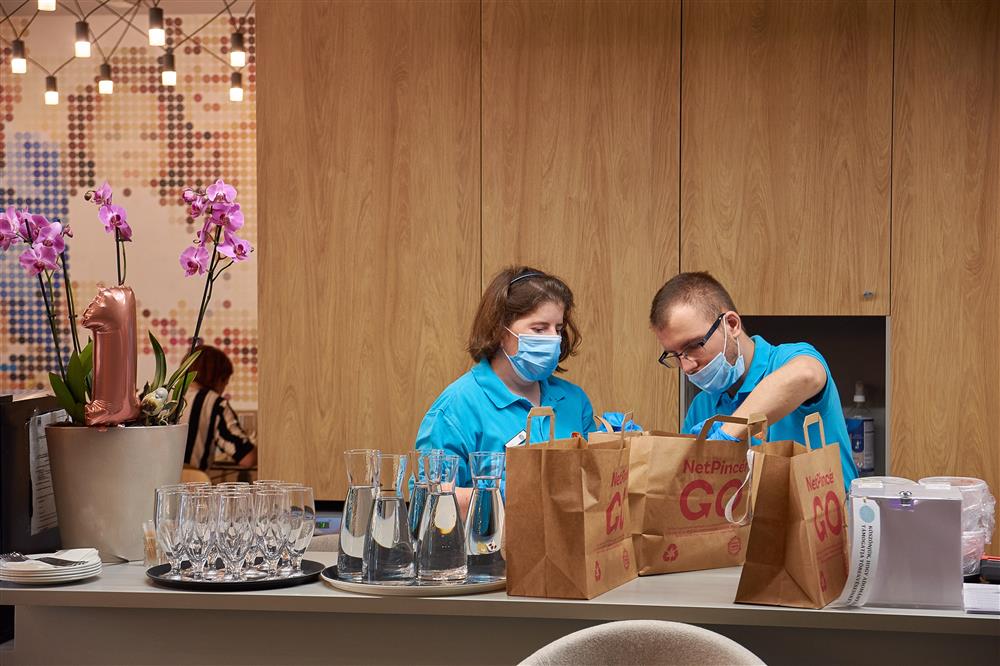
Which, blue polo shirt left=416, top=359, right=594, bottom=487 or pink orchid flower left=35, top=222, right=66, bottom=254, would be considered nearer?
pink orchid flower left=35, top=222, right=66, bottom=254

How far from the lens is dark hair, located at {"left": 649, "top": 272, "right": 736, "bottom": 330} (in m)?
2.36

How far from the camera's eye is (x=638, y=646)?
54.2 inches

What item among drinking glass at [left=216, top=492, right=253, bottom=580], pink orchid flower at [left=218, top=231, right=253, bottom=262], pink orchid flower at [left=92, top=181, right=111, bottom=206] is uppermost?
pink orchid flower at [left=92, top=181, right=111, bottom=206]

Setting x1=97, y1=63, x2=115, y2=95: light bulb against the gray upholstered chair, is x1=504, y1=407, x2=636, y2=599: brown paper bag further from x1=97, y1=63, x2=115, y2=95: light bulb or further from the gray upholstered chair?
x1=97, y1=63, x2=115, y2=95: light bulb

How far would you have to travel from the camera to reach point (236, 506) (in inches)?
63.6

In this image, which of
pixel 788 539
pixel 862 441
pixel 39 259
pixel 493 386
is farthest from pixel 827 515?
pixel 862 441

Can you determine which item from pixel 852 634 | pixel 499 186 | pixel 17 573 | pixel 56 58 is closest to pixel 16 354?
pixel 56 58

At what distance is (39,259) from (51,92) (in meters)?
4.04

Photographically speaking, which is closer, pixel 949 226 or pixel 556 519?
pixel 556 519

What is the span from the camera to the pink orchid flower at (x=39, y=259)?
1.90 metres

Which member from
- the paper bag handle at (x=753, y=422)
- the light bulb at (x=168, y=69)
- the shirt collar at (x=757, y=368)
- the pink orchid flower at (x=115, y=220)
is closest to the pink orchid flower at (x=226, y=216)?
the pink orchid flower at (x=115, y=220)

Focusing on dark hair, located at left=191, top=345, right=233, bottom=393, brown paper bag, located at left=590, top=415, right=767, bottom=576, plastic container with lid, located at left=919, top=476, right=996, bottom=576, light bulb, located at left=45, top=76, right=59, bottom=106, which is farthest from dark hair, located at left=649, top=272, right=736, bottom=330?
light bulb, located at left=45, top=76, right=59, bottom=106

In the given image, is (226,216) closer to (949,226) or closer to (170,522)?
(170,522)

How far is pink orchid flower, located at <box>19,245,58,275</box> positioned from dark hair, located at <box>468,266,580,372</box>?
1002 millimetres
